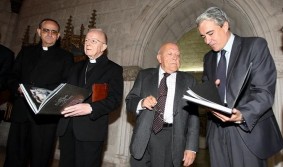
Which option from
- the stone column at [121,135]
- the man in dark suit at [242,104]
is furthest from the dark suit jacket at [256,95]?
the stone column at [121,135]

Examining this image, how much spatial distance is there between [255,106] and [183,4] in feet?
9.14

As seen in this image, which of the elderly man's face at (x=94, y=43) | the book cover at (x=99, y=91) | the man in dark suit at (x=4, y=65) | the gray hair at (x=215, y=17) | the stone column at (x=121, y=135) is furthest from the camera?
the stone column at (x=121, y=135)

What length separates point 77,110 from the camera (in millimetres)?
1795

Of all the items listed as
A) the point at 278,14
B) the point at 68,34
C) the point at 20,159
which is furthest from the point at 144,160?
the point at 68,34

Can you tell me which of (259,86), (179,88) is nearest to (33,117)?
(179,88)

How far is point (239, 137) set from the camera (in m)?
1.49

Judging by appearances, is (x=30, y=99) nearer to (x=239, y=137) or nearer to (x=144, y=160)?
(x=144, y=160)

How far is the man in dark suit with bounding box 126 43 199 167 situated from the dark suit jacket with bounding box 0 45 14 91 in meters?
1.30

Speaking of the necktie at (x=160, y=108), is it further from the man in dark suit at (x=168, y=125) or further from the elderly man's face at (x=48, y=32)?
the elderly man's face at (x=48, y=32)

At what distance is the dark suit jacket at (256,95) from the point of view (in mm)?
1410

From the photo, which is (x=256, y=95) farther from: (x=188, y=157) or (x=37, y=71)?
(x=37, y=71)

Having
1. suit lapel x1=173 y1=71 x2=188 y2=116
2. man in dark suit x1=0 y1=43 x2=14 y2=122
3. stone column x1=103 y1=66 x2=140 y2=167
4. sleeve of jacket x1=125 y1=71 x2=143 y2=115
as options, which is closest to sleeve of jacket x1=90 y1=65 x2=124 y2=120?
sleeve of jacket x1=125 y1=71 x2=143 y2=115

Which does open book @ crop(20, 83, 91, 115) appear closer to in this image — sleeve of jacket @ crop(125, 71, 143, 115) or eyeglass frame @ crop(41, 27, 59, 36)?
sleeve of jacket @ crop(125, 71, 143, 115)

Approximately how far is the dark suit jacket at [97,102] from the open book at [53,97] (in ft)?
0.62
